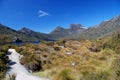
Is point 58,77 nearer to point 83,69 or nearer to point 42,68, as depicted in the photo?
point 83,69

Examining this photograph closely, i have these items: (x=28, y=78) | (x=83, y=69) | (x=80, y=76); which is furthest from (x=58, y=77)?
→ (x=28, y=78)

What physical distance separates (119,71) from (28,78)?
6881 mm

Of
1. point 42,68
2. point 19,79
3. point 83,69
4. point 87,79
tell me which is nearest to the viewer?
point 87,79

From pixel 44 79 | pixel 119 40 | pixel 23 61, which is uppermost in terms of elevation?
pixel 119 40

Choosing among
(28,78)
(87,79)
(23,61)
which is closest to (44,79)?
(28,78)

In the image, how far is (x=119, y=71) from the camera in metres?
9.38

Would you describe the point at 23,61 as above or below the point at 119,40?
below

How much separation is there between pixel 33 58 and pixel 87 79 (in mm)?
10364

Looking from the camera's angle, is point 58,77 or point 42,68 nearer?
point 58,77

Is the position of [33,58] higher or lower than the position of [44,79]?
higher

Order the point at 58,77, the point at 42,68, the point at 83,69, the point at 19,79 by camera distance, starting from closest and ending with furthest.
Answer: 1. the point at 58,77
2. the point at 83,69
3. the point at 19,79
4. the point at 42,68

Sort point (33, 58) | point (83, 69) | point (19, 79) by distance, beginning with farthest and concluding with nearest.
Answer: point (33, 58)
point (19, 79)
point (83, 69)

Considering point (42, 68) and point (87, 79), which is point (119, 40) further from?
point (87, 79)

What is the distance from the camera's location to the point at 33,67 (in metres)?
17.9
